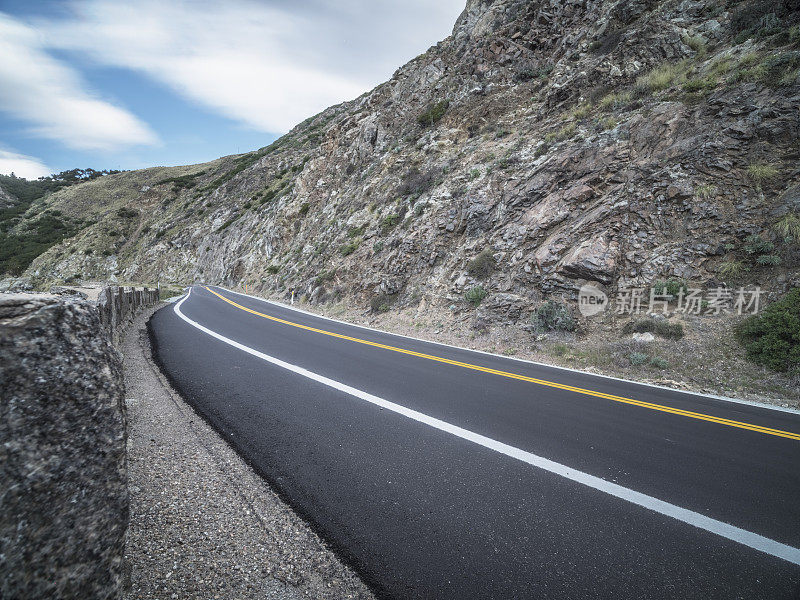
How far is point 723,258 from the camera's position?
894 centimetres

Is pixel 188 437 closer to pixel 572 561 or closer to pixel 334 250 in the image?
pixel 572 561

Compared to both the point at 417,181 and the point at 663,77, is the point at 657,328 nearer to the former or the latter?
the point at 663,77

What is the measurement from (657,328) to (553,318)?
2.45m

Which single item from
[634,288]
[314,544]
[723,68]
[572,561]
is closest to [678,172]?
[634,288]

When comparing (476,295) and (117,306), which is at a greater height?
(476,295)

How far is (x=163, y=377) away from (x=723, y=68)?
18.3 metres

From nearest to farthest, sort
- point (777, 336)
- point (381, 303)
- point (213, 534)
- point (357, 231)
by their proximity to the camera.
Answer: point (213, 534)
point (777, 336)
point (381, 303)
point (357, 231)

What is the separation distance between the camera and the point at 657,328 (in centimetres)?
859

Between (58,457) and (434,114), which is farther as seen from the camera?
(434,114)

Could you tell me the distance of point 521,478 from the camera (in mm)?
3033

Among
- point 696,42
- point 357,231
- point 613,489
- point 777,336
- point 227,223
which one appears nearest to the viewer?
point 613,489

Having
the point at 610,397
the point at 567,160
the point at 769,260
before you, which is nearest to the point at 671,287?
the point at 769,260

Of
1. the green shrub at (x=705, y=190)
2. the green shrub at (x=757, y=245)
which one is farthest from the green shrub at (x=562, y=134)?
the green shrub at (x=757, y=245)
